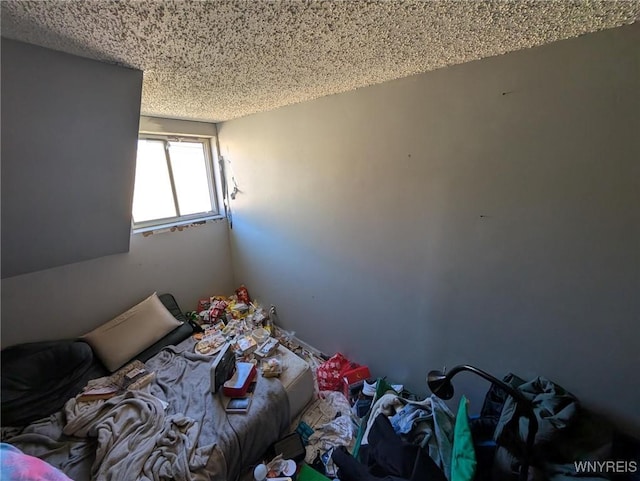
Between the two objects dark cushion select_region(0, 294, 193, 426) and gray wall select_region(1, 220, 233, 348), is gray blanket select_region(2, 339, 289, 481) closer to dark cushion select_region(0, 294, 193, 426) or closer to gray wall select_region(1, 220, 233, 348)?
dark cushion select_region(0, 294, 193, 426)

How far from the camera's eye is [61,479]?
93 centimetres

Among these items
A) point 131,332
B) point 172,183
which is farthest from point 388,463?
point 172,183

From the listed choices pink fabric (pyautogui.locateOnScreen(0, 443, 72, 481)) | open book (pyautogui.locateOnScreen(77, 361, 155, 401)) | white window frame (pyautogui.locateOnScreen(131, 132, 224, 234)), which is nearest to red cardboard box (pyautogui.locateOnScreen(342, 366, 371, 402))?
open book (pyautogui.locateOnScreen(77, 361, 155, 401))

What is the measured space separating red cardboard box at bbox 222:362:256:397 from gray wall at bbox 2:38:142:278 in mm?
1171

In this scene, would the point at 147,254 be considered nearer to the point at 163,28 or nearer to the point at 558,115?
the point at 163,28

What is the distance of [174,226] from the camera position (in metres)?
2.48

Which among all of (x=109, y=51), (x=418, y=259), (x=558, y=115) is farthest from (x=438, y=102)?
(x=109, y=51)

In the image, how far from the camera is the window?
234cm

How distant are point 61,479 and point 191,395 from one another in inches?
26.5

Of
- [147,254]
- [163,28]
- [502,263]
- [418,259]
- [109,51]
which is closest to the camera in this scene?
[163,28]

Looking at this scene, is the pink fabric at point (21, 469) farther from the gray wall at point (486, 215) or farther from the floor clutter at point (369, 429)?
the gray wall at point (486, 215)

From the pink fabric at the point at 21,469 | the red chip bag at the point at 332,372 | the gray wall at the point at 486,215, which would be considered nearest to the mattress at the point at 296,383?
the red chip bag at the point at 332,372

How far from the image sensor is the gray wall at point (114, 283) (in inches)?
65.6

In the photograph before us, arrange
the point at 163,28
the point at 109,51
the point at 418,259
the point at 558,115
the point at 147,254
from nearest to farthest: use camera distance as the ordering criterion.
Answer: the point at 163,28 → the point at 109,51 → the point at 558,115 → the point at 418,259 → the point at 147,254
